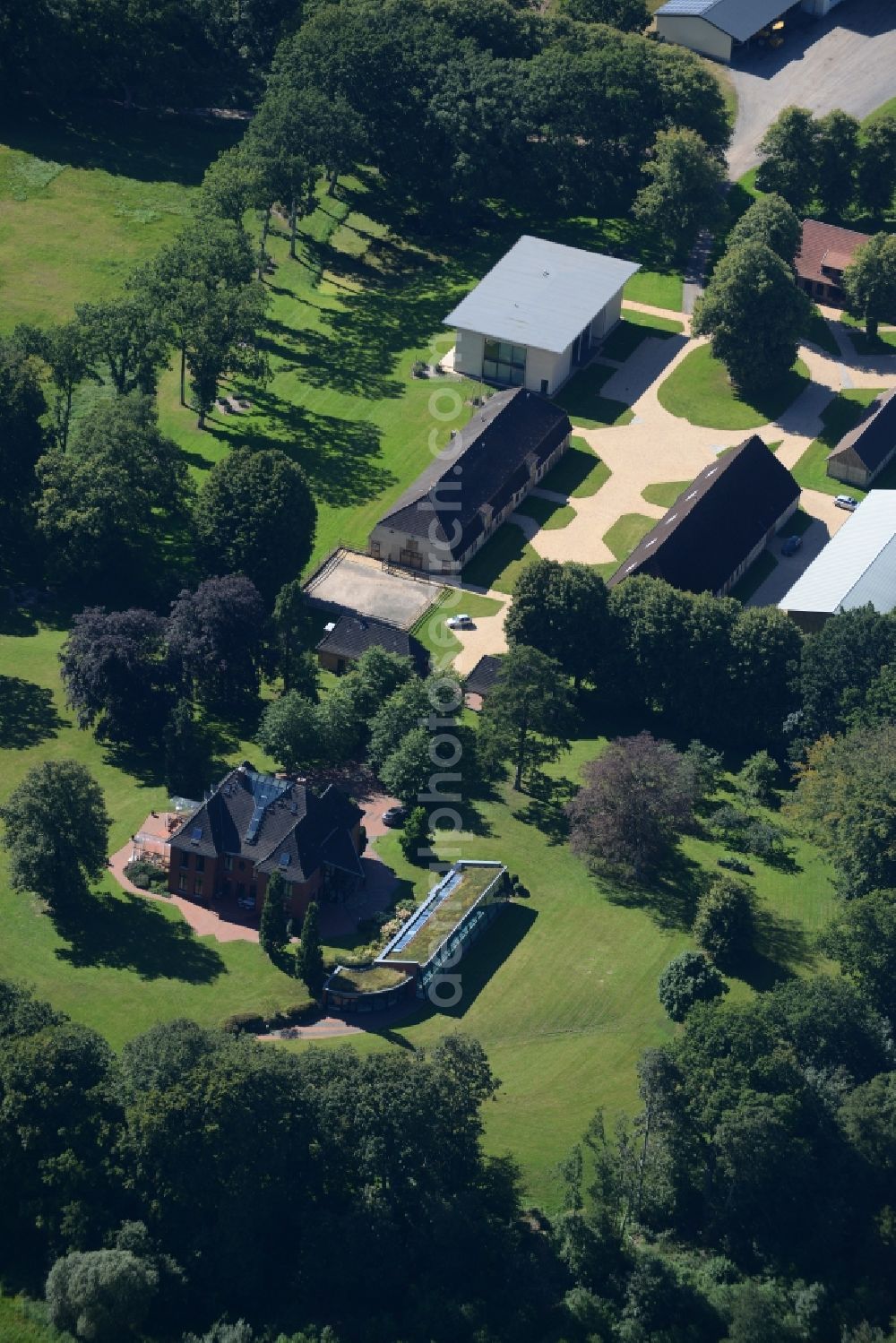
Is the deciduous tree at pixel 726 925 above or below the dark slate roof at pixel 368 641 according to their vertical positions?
above

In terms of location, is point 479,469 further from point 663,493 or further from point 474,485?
point 663,493

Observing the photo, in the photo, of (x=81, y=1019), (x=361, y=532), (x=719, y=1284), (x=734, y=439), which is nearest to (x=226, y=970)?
(x=81, y=1019)

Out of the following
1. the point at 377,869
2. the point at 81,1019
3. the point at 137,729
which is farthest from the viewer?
the point at 137,729

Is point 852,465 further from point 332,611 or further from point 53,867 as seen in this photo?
point 53,867

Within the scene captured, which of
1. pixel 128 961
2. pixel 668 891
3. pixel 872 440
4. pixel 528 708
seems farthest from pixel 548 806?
pixel 872 440

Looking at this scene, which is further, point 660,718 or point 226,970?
point 660,718

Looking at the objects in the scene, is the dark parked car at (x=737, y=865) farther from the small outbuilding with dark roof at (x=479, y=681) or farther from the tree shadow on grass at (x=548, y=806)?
the small outbuilding with dark roof at (x=479, y=681)

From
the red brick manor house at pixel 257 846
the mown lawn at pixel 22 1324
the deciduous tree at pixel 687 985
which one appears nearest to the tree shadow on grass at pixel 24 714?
the red brick manor house at pixel 257 846
